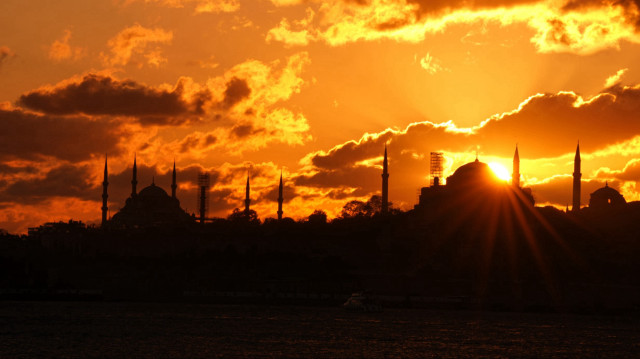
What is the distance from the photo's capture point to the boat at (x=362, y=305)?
479ft

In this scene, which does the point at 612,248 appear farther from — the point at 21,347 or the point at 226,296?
the point at 21,347

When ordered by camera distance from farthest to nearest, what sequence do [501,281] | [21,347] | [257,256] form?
[257,256] → [501,281] → [21,347]

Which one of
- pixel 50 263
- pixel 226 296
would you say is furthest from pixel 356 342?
pixel 50 263

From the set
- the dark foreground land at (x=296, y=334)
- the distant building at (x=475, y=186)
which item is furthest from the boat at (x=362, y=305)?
the distant building at (x=475, y=186)

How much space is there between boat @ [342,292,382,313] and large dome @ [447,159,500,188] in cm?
5169

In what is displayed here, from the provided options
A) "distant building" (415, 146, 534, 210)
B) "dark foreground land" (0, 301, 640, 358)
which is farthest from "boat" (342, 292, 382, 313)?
"distant building" (415, 146, 534, 210)

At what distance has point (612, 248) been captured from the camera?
198875 mm

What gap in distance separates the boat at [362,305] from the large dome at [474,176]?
51.7 meters

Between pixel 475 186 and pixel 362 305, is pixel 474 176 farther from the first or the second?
pixel 362 305

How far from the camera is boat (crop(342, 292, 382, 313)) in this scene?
146m

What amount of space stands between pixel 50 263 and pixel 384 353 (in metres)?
116

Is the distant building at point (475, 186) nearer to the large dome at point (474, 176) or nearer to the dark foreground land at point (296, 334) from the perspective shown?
the large dome at point (474, 176)

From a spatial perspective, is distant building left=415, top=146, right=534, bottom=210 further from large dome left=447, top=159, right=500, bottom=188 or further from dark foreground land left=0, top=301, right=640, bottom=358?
dark foreground land left=0, top=301, right=640, bottom=358

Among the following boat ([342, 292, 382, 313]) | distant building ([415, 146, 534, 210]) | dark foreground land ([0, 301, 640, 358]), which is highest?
distant building ([415, 146, 534, 210])
